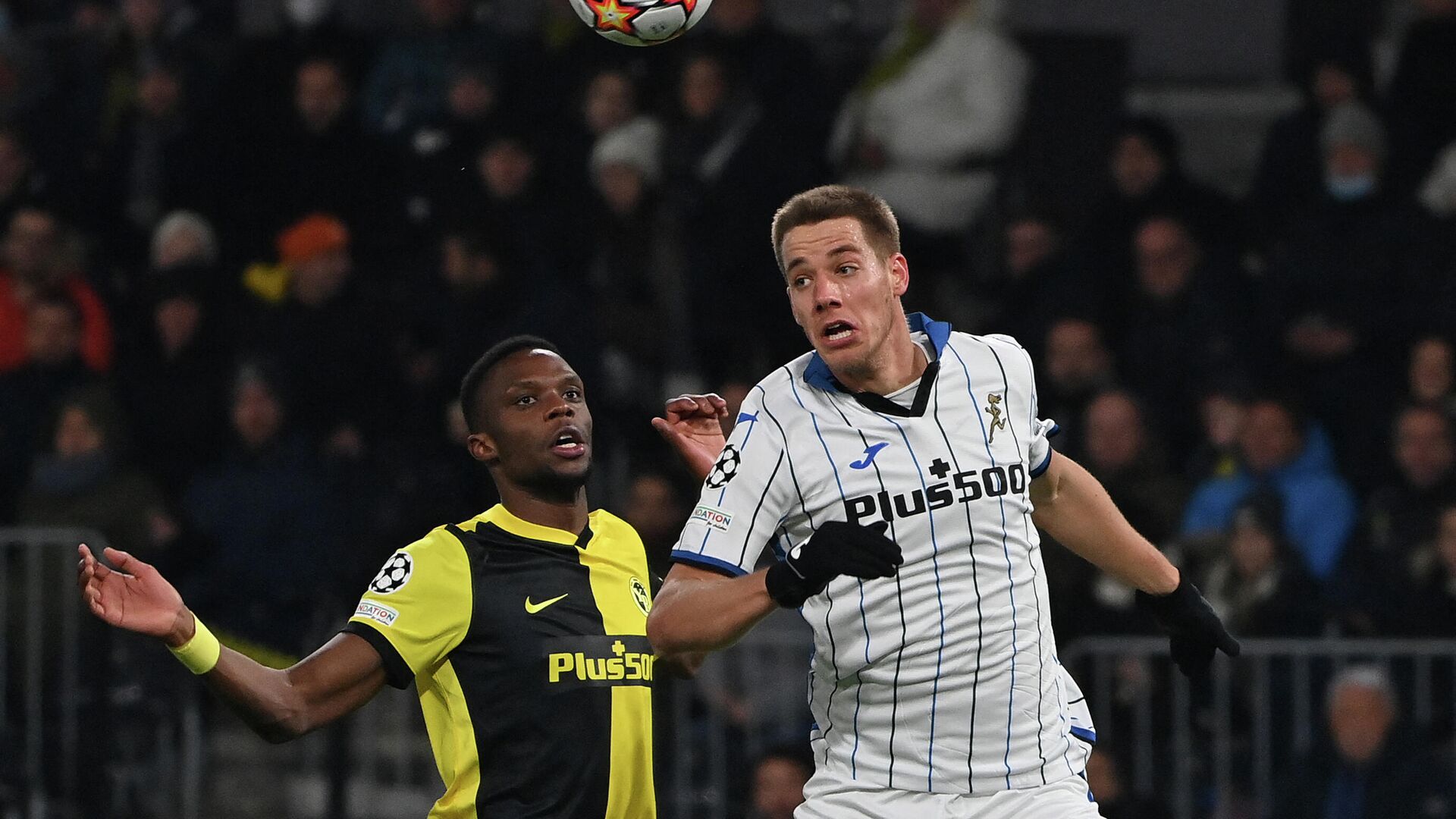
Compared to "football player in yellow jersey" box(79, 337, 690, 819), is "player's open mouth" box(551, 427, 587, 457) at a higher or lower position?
higher

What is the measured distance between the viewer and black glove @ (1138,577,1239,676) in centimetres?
568

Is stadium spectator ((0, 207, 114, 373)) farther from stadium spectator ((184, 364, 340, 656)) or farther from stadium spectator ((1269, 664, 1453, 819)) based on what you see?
stadium spectator ((1269, 664, 1453, 819))

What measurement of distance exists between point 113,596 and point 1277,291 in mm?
6340

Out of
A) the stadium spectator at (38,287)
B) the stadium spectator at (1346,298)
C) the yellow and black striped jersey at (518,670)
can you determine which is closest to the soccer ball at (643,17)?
the yellow and black striped jersey at (518,670)

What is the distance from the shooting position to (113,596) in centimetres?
512

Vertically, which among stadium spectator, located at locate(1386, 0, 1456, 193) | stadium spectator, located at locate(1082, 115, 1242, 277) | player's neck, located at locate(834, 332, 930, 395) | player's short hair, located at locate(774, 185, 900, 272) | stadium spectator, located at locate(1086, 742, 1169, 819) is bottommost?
stadium spectator, located at locate(1086, 742, 1169, 819)

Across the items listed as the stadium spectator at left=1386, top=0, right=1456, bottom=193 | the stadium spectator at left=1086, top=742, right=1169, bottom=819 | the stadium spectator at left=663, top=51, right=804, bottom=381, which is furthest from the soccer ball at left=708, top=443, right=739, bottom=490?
the stadium spectator at left=1386, top=0, right=1456, bottom=193

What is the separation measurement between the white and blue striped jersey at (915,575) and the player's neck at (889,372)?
39 mm

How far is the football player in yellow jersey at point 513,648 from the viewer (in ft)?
17.7

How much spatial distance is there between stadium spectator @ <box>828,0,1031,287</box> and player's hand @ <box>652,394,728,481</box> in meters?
5.00

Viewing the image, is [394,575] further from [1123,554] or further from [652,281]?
[652,281]

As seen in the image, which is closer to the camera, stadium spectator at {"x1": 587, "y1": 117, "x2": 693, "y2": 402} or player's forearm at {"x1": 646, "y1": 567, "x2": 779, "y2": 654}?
player's forearm at {"x1": 646, "y1": 567, "x2": 779, "y2": 654}

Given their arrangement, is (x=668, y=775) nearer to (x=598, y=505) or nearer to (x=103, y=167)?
(x=598, y=505)

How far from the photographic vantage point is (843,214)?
5.19 m
